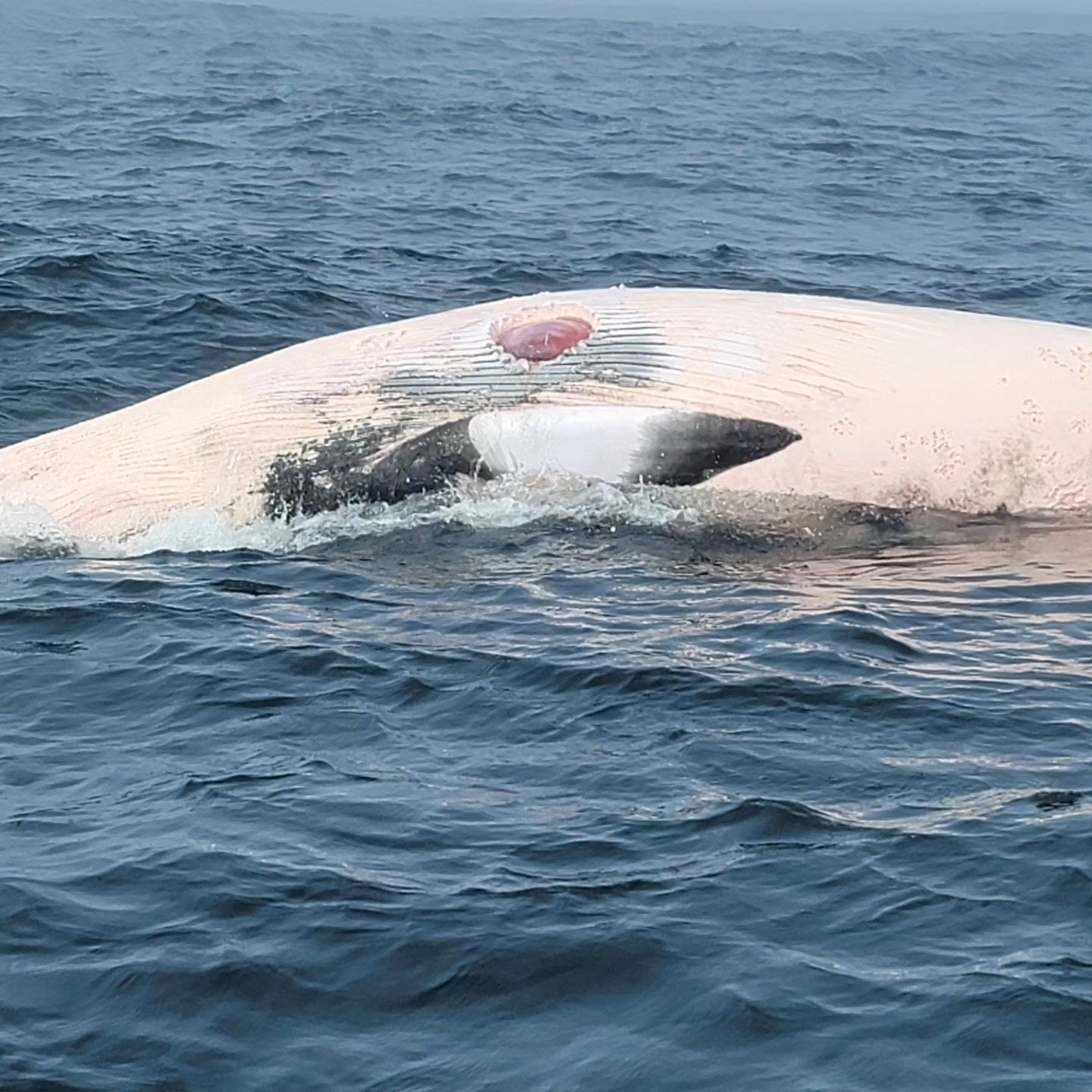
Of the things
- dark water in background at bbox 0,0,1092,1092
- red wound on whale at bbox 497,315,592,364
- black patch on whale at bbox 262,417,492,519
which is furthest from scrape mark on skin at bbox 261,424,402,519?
red wound on whale at bbox 497,315,592,364

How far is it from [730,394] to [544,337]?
1128 mm

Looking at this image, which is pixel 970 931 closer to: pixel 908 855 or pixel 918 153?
pixel 908 855

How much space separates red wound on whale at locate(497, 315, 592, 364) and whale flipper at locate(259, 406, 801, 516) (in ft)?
1.05

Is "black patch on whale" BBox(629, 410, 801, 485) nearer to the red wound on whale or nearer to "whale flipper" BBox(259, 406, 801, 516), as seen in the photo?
"whale flipper" BBox(259, 406, 801, 516)

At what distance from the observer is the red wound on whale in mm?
11977

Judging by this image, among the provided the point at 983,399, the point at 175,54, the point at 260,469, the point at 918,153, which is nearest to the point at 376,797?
the point at 260,469

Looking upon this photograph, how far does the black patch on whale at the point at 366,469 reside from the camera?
12086 millimetres

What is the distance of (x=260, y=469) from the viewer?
12.2 meters

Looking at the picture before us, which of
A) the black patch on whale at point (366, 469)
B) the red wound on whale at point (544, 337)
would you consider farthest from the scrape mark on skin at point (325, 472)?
the red wound on whale at point (544, 337)

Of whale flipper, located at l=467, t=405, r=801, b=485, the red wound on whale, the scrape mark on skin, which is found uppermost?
the red wound on whale

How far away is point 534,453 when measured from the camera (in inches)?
473

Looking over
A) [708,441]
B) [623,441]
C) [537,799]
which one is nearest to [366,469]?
[623,441]

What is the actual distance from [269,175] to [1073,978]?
23174 millimetres

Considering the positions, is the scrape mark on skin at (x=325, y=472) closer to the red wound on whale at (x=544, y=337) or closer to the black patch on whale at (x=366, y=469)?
the black patch on whale at (x=366, y=469)
